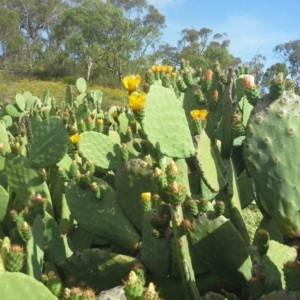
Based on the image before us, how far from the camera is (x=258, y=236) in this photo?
1808 millimetres

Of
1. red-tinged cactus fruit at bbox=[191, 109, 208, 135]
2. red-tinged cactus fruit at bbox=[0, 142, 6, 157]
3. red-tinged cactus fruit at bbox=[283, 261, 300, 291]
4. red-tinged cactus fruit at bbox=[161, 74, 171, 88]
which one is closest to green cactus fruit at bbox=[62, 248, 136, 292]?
red-tinged cactus fruit at bbox=[191, 109, 208, 135]

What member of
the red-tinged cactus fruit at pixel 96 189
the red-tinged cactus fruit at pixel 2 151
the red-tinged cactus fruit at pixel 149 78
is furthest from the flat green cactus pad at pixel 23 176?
the red-tinged cactus fruit at pixel 149 78

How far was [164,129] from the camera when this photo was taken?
7.29 ft

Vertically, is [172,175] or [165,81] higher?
[165,81]

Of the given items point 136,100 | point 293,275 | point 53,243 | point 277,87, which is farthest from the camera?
point 53,243

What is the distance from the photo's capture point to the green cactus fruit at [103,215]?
7.70 ft

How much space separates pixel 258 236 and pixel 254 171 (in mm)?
232

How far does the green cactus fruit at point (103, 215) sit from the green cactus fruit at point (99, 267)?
5.3 inches

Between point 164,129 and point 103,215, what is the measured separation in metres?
0.49

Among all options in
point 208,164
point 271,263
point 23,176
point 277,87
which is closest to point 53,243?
point 23,176

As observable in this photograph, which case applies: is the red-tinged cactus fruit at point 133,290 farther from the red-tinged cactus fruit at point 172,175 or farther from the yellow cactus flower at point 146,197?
the yellow cactus flower at point 146,197

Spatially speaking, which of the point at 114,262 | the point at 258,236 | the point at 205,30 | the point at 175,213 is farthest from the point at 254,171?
the point at 205,30

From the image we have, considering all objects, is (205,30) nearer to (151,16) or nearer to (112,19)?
(151,16)

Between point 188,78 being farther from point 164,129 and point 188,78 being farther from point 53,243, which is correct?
point 53,243
